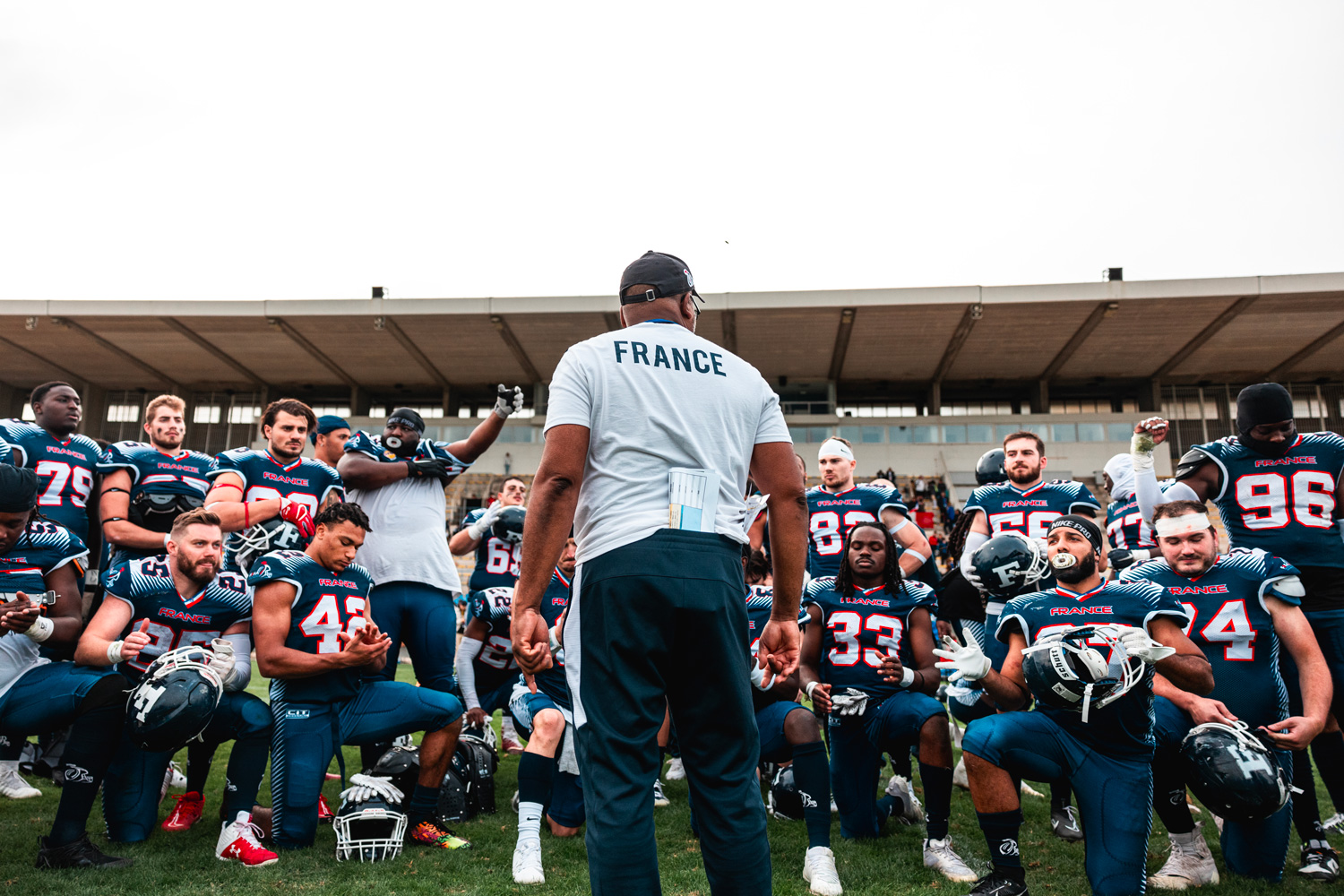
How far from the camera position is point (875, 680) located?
5246 millimetres

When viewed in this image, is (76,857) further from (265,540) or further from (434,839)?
(265,540)

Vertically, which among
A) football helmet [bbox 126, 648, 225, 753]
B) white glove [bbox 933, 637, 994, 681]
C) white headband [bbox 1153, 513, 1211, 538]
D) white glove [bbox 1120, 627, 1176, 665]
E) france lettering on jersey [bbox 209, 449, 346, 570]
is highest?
france lettering on jersey [bbox 209, 449, 346, 570]

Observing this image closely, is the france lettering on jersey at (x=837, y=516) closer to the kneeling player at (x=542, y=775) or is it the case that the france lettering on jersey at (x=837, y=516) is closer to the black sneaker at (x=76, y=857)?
the kneeling player at (x=542, y=775)

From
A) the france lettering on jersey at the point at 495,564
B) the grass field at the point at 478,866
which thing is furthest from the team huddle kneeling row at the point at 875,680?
the france lettering on jersey at the point at 495,564

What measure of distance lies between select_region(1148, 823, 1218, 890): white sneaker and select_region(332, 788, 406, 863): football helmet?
372 cm

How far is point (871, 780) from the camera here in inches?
205

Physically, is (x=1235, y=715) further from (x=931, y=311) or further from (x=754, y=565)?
(x=931, y=311)

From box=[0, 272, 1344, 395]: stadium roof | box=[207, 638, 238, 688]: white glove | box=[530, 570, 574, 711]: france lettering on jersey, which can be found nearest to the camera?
box=[207, 638, 238, 688]: white glove

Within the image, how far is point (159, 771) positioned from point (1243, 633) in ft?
18.7

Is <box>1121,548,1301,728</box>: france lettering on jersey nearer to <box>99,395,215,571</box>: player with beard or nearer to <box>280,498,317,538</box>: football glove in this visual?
<box>280,498,317,538</box>: football glove

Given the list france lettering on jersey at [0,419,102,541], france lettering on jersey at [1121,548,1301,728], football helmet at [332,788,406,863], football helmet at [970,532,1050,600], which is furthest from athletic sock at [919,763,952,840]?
france lettering on jersey at [0,419,102,541]

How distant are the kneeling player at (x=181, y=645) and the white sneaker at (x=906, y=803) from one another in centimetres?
370

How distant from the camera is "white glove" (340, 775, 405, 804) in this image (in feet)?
15.3

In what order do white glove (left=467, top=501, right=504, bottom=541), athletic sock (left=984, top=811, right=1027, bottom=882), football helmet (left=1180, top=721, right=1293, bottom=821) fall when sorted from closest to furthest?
football helmet (left=1180, top=721, right=1293, bottom=821), athletic sock (left=984, top=811, right=1027, bottom=882), white glove (left=467, top=501, right=504, bottom=541)
